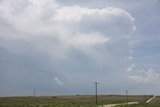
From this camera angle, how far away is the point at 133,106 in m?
76.1

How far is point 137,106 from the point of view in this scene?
76375 mm

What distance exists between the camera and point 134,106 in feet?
250

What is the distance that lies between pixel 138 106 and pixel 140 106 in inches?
17.6

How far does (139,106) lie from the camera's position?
7612 centimetres

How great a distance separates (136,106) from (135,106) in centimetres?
28

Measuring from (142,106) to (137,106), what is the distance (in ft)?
3.68

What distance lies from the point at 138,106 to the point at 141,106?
26.7 inches

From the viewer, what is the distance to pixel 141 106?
76.3 meters

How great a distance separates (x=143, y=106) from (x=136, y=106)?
1645mm

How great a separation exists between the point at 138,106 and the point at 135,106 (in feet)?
2.61

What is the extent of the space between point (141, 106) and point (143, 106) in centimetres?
47

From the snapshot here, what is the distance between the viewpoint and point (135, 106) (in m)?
76.0

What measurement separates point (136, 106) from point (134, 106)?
0.47 metres

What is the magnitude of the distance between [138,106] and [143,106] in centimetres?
114
